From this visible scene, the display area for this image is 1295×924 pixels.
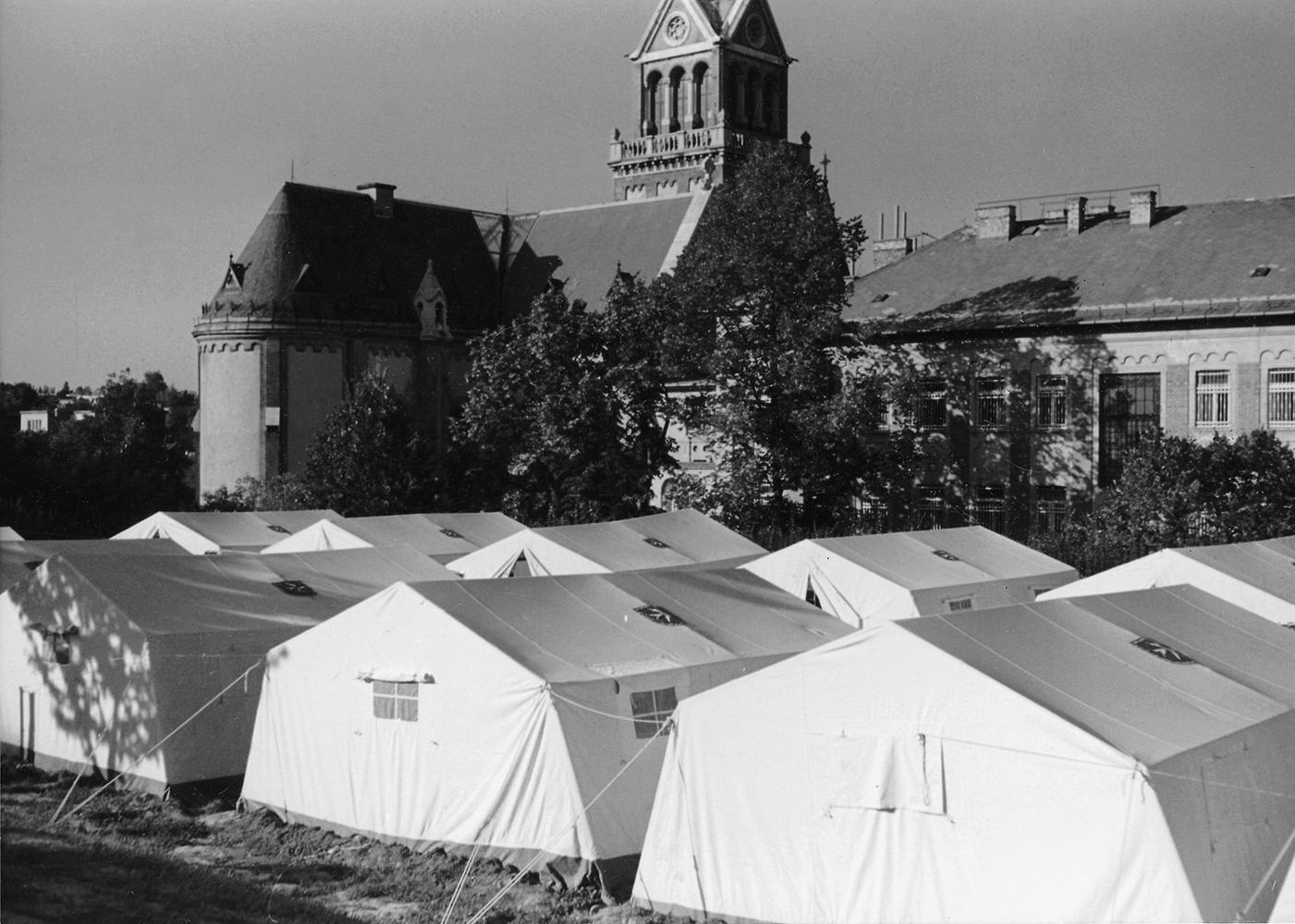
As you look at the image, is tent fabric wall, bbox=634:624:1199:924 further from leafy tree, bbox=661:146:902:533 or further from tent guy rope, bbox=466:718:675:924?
leafy tree, bbox=661:146:902:533

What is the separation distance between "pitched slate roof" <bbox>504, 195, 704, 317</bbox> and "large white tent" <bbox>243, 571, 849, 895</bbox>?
150 feet

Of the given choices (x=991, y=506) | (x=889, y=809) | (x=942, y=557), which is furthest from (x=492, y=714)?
(x=991, y=506)

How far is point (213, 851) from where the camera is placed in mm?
14883

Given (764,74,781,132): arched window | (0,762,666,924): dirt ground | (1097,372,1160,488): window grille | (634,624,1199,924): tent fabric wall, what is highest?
(764,74,781,132): arched window

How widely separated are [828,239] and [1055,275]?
8.18 metres

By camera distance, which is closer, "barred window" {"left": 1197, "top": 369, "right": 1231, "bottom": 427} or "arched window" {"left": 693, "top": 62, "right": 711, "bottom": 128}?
"barred window" {"left": 1197, "top": 369, "right": 1231, "bottom": 427}

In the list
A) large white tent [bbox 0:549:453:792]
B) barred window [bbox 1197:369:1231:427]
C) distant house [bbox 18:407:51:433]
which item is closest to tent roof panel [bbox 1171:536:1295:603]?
large white tent [bbox 0:549:453:792]

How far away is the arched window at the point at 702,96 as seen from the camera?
74938 millimetres

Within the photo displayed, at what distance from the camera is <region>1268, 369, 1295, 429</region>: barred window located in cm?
3997

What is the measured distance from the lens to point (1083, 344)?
4366cm

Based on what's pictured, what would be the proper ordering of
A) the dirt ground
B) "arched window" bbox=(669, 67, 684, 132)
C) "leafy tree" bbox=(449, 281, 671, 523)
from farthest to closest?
"arched window" bbox=(669, 67, 684, 132), "leafy tree" bbox=(449, 281, 671, 523), the dirt ground

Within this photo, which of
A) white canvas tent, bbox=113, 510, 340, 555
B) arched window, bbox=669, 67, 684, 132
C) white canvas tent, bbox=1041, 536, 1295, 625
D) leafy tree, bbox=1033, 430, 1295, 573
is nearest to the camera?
white canvas tent, bbox=1041, 536, 1295, 625

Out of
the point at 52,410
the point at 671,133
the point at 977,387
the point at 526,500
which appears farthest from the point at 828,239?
the point at 52,410

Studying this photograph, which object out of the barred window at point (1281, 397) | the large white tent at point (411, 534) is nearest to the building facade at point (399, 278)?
the large white tent at point (411, 534)
